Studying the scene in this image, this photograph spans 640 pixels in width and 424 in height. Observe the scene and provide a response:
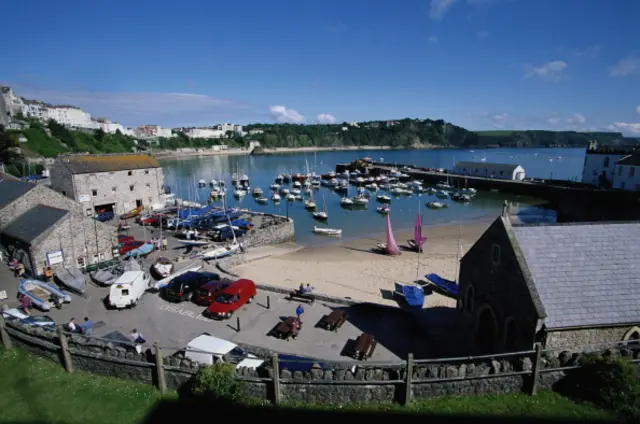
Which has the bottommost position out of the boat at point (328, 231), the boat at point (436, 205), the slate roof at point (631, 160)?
the boat at point (328, 231)

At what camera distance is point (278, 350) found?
1538 cm

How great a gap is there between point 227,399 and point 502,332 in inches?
397

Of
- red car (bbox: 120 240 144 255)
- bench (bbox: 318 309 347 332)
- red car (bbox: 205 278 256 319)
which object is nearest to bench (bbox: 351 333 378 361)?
bench (bbox: 318 309 347 332)

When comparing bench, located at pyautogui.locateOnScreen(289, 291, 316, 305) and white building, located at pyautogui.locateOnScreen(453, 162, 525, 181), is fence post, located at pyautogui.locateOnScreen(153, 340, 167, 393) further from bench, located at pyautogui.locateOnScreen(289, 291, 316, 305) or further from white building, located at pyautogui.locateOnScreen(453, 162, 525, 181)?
white building, located at pyautogui.locateOnScreen(453, 162, 525, 181)

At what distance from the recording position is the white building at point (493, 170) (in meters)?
84.1

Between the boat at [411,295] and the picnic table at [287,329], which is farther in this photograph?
the boat at [411,295]

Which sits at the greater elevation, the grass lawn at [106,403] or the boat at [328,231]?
the grass lawn at [106,403]

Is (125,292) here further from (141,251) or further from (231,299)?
(141,251)

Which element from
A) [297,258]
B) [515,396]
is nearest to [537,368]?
[515,396]

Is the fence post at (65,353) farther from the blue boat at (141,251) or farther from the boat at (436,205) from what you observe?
the boat at (436,205)

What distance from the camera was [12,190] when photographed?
92.2 ft

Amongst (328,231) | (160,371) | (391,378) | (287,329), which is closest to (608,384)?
(391,378)

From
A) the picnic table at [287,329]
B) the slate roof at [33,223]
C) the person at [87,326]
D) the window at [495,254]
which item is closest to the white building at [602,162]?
the window at [495,254]

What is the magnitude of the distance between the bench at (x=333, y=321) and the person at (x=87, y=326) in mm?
10805
